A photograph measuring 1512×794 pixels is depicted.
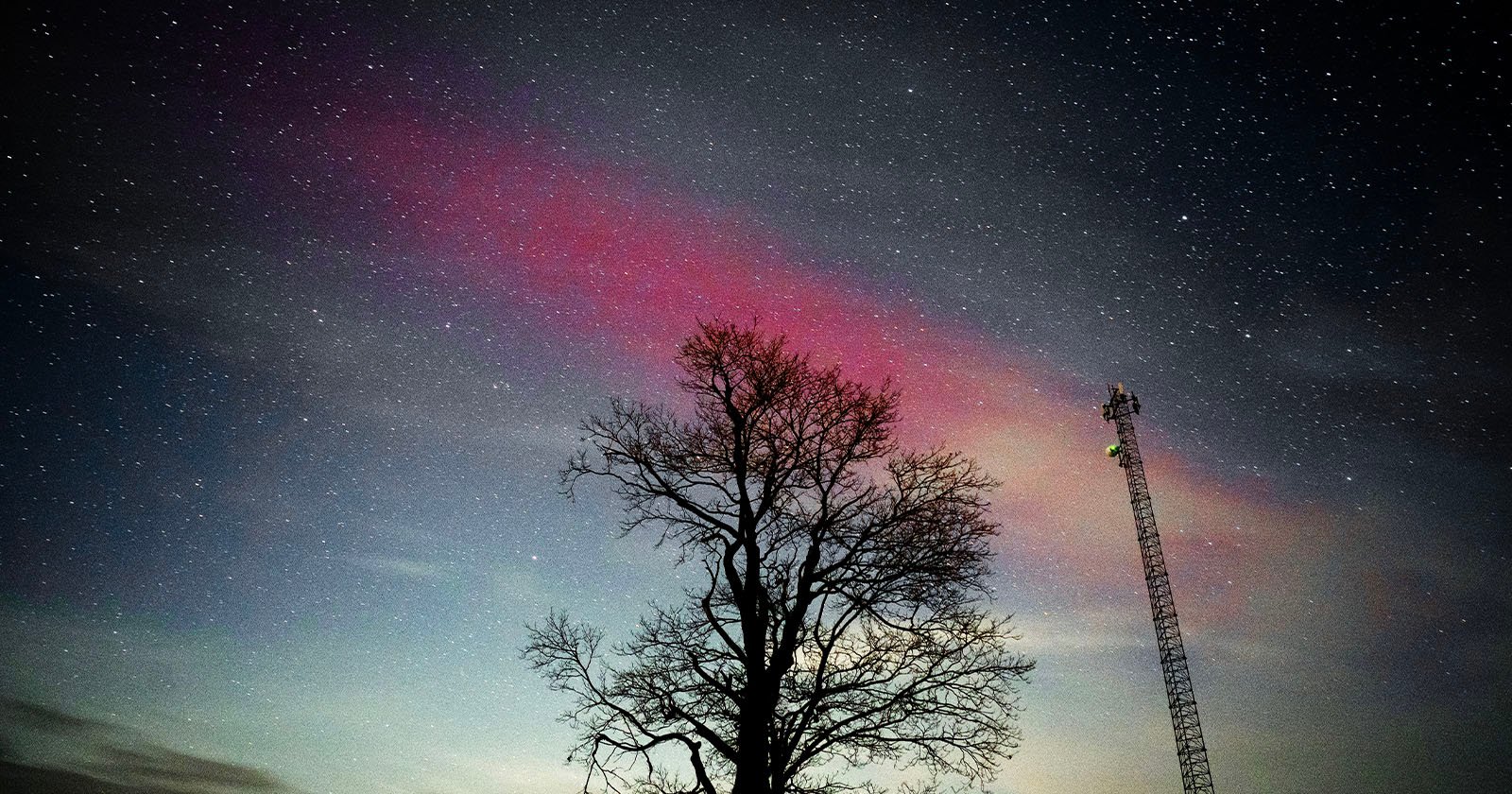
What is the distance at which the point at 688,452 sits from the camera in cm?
1163

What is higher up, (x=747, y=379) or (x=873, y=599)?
(x=747, y=379)

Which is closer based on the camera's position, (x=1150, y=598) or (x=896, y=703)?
(x=896, y=703)

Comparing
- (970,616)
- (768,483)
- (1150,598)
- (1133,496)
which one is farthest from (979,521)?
(1150,598)

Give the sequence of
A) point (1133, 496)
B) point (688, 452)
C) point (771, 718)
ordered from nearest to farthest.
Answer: point (771, 718) → point (688, 452) → point (1133, 496)

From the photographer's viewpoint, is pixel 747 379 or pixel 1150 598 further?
pixel 1150 598

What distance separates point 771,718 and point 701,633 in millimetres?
1548

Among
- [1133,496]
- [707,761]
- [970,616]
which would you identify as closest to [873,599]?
[970,616]

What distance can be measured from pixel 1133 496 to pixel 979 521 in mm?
50840

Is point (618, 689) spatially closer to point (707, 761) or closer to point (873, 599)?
point (707, 761)

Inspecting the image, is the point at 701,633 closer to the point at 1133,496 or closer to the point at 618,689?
the point at 618,689

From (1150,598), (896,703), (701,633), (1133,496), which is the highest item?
(1133,496)

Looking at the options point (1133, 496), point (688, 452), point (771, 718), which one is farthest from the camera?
point (1133, 496)

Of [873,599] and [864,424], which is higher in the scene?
[864,424]

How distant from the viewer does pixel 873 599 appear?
1107 cm
